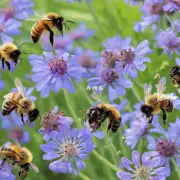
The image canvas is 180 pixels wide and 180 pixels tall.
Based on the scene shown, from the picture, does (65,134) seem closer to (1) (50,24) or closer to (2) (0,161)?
(2) (0,161)

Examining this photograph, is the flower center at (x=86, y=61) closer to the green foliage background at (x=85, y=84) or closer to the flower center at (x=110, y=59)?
the green foliage background at (x=85, y=84)

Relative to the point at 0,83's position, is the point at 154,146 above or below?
below

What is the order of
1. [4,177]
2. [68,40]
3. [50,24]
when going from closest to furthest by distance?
[4,177] → [50,24] → [68,40]

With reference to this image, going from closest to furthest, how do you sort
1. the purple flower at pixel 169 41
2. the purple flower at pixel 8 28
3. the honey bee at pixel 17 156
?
1. the honey bee at pixel 17 156
2. the purple flower at pixel 169 41
3. the purple flower at pixel 8 28

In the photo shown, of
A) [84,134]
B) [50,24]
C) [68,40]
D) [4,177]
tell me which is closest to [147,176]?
[84,134]

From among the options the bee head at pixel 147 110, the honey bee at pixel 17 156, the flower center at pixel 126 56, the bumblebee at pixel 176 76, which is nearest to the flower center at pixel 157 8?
the flower center at pixel 126 56

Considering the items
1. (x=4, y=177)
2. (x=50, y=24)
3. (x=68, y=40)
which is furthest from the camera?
(x=68, y=40)

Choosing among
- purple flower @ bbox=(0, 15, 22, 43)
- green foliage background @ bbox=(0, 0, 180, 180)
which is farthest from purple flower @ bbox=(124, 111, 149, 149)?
purple flower @ bbox=(0, 15, 22, 43)
